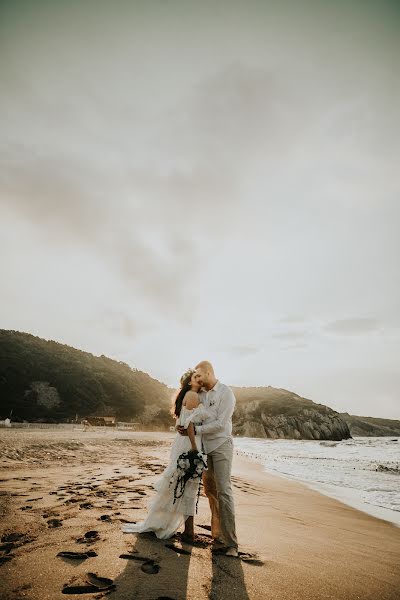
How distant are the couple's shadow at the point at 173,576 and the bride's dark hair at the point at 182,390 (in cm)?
144

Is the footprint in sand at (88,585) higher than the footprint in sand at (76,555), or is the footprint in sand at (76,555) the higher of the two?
the footprint in sand at (88,585)

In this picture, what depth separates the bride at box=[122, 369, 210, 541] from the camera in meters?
3.44

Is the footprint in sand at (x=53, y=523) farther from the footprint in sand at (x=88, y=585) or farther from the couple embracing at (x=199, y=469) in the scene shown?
the footprint in sand at (x=88, y=585)

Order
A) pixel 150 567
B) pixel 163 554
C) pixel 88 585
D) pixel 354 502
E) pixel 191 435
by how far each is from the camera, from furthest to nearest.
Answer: pixel 354 502 → pixel 191 435 → pixel 163 554 → pixel 150 567 → pixel 88 585

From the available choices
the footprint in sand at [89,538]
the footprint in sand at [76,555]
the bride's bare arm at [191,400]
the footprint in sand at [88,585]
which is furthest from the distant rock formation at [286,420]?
the footprint in sand at [88,585]

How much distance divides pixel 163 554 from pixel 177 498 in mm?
656

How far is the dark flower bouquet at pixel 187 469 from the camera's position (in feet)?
11.7

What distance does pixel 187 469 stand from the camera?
359cm

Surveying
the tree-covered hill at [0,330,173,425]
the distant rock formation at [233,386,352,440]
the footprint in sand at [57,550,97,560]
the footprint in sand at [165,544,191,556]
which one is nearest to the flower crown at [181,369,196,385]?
A: the footprint in sand at [165,544,191,556]

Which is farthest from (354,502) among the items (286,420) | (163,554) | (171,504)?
(286,420)

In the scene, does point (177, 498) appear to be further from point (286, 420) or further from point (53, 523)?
point (286, 420)

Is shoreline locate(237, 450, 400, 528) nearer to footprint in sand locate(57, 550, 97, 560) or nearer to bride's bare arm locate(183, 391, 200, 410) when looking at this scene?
bride's bare arm locate(183, 391, 200, 410)

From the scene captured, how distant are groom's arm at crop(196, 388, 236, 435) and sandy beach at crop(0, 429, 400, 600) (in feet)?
3.79

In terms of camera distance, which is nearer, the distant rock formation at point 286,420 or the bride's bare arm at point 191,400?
the bride's bare arm at point 191,400
